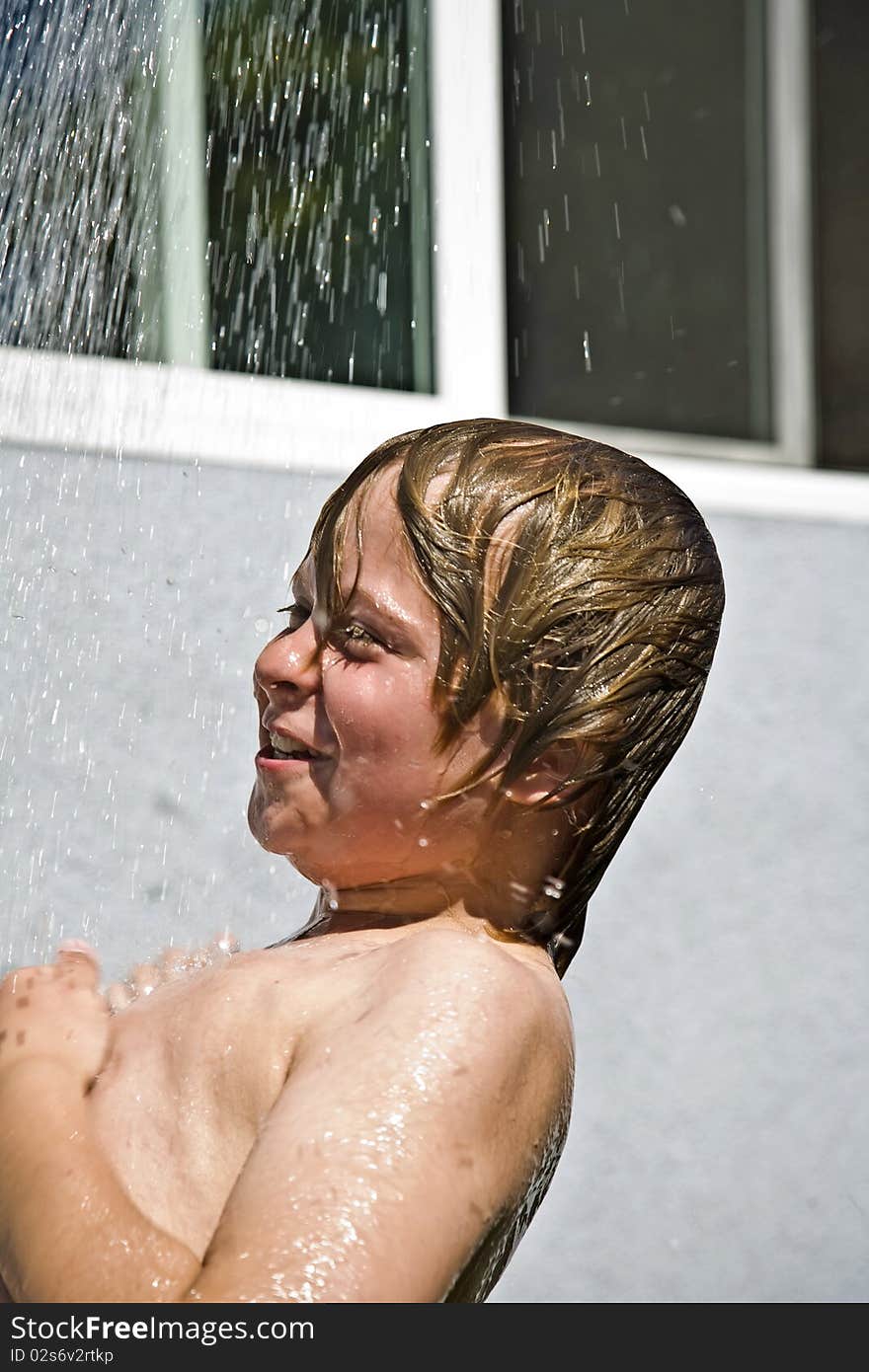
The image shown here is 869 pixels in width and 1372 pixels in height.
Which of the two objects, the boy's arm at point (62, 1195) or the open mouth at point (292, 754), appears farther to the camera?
the open mouth at point (292, 754)

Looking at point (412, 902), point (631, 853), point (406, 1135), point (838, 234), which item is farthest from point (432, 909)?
point (838, 234)

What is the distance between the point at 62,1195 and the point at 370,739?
0.49 m

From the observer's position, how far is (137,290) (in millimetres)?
4051

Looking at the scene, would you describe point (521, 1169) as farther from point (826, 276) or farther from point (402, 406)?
point (826, 276)

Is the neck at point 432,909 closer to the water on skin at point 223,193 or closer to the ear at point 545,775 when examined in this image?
the ear at point 545,775

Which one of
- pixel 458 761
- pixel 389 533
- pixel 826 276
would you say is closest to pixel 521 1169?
pixel 458 761

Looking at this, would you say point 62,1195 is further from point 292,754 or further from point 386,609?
point 386,609

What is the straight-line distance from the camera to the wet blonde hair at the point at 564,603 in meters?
1.55

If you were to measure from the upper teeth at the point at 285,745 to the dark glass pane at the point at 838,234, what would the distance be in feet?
12.6

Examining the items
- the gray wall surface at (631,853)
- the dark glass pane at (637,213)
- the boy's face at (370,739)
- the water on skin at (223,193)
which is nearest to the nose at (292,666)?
the boy's face at (370,739)

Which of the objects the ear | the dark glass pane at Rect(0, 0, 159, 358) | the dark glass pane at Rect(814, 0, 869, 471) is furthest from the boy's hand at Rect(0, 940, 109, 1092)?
the dark glass pane at Rect(814, 0, 869, 471)

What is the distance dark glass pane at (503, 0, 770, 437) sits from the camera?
467 centimetres

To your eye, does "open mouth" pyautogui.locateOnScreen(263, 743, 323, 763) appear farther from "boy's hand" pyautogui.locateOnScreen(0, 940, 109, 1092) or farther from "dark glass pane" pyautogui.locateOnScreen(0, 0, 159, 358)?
"dark glass pane" pyautogui.locateOnScreen(0, 0, 159, 358)

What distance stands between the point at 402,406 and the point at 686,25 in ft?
5.55
